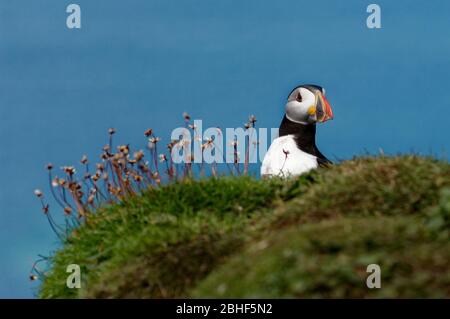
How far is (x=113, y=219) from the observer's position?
11094 mm

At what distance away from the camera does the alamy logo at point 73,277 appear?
10367 mm

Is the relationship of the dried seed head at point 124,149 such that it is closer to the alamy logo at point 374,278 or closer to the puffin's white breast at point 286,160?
the puffin's white breast at point 286,160

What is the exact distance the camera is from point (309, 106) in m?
14.4

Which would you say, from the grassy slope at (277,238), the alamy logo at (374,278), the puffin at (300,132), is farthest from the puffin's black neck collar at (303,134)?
the alamy logo at (374,278)

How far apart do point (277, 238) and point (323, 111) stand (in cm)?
702

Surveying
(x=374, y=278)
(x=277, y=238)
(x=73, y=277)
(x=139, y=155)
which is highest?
(x=139, y=155)

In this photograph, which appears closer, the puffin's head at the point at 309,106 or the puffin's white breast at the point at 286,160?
the puffin's white breast at the point at 286,160

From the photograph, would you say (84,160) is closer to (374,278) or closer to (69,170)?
(69,170)

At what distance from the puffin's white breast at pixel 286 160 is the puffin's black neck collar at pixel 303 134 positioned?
165mm

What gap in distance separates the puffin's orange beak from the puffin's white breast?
640 mm

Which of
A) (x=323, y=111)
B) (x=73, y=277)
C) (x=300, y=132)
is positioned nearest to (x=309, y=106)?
(x=323, y=111)

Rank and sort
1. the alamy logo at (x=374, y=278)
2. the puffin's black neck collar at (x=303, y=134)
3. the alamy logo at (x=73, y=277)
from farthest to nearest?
1. the puffin's black neck collar at (x=303, y=134)
2. the alamy logo at (x=73, y=277)
3. the alamy logo at (x=374, y=278)
